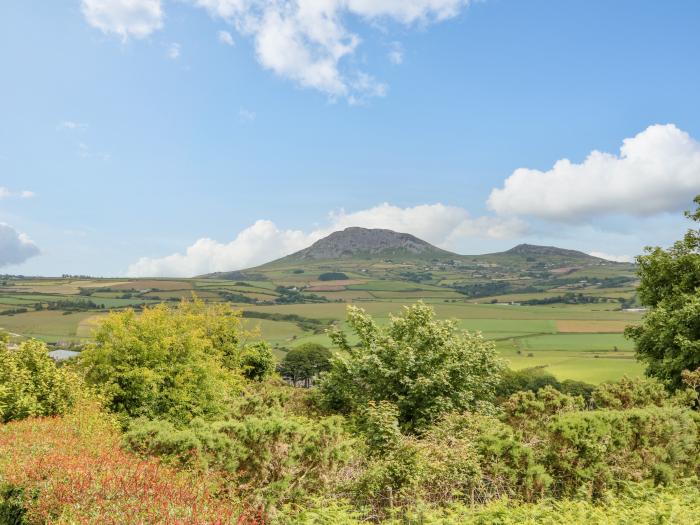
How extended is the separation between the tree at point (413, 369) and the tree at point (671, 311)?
8510 millimetres

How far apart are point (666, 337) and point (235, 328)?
3179cm

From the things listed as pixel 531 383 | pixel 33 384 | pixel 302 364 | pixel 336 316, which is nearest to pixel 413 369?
pixel 33 384

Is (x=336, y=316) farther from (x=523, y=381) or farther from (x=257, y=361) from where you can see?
(x=257, y=361)

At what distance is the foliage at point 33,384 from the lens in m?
18.5

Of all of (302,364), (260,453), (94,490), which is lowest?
(302,364)

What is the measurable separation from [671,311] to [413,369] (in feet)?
45.7

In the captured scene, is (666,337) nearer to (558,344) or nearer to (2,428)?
(2,428)

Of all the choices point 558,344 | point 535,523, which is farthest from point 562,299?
point 535,523

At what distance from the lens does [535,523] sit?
8797mm

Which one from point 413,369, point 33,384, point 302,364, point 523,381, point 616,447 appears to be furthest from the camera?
point 302,364

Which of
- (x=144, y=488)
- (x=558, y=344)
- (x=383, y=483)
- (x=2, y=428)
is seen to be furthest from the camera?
(x=558, y=344)

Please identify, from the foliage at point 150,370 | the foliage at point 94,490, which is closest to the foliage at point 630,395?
the foliage at point 94,490

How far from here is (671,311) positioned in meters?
24.7

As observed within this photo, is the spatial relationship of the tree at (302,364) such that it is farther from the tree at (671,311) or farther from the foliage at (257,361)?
the tree at (671,311)
